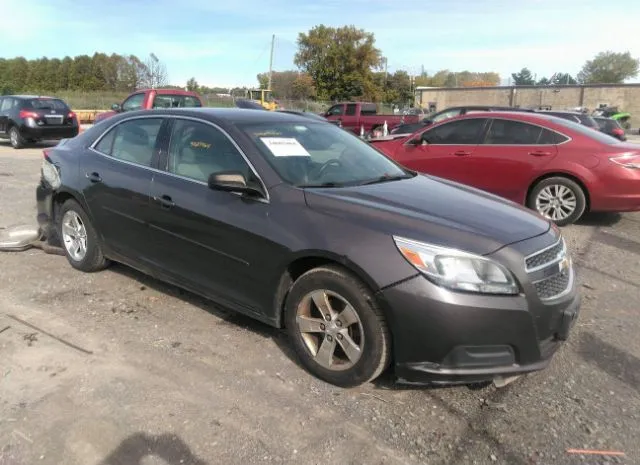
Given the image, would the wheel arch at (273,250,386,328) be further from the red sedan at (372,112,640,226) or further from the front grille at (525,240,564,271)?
the red sedan at (372,112,640,226)

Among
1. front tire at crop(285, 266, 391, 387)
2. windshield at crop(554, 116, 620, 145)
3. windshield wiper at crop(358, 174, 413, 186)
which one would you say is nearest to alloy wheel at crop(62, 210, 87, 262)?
front tire at crop(285, 266, 391, 387)

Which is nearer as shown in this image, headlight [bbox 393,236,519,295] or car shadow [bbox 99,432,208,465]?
car shadow [bbox 99,432,208,465]

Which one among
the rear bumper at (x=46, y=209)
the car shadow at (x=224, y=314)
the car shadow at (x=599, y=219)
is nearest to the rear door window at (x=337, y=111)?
the car shadow at (x=599, y=219)

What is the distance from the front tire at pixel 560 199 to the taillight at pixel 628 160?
554 millimetres

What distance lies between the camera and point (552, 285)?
10.2ft

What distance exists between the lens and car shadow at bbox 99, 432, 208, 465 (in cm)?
259

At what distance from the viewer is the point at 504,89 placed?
63.2 m

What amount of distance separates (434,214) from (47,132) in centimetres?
1640

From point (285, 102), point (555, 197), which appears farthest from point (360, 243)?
point (285, 102)

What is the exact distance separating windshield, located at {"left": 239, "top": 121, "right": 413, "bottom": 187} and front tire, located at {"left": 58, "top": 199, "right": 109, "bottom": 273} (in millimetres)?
1952

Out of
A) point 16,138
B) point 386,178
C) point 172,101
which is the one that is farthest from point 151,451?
point 16,138

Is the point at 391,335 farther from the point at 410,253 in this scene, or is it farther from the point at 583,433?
the point at 583,433

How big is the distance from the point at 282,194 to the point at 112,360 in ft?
4.98

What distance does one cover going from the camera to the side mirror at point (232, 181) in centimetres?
353
